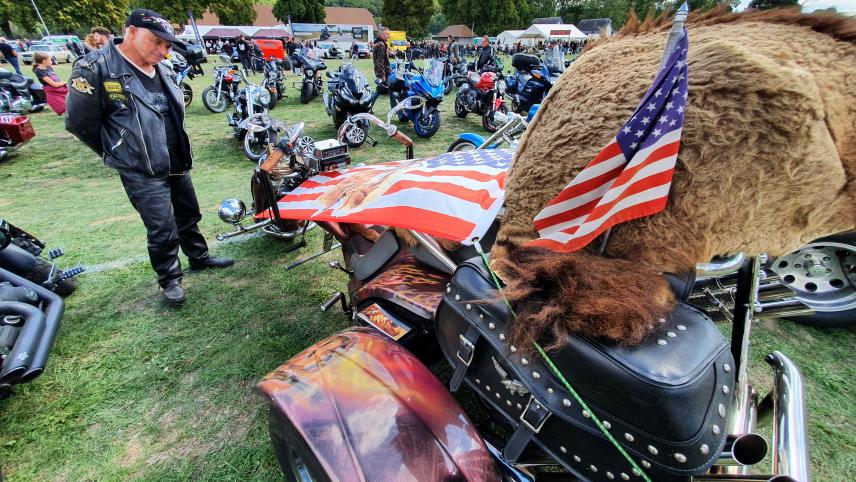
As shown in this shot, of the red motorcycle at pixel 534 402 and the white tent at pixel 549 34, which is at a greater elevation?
the red motorcycle at pixel 534 402

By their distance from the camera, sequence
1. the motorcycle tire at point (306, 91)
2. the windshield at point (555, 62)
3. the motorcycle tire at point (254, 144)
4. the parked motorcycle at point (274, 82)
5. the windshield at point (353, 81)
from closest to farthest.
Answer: the motorcycle tire at point (254, 144)
the windshield at point (353, 81)
the windshield at point (555, 62)
the parked motorcycle at point (274, 82)
the motorcycle tire at point (306, 91)

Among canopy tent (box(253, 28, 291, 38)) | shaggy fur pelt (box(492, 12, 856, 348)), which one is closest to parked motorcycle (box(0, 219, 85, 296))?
shaggy fur pelt (box(492, 12, 856, 348))

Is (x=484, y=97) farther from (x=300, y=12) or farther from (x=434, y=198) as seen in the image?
(x=300, y=12)

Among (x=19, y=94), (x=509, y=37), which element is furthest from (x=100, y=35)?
(x=509, y=37)

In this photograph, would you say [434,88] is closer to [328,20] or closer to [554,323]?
[554,323]

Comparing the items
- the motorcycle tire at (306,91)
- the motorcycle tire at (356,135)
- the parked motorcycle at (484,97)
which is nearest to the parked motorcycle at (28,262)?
the motorcycle tire at (356,135)

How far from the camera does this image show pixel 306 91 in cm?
1217

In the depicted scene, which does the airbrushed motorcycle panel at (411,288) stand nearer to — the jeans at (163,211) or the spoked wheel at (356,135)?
the jeans at (163,211)

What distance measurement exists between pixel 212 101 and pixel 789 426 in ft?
42.0

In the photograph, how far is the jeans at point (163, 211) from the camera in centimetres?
287

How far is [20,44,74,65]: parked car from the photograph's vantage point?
2522 cm

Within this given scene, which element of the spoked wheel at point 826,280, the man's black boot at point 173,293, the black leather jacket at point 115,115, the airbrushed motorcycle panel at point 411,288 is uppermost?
the black leather jacket at point 115,115

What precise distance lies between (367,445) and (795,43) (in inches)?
57.7

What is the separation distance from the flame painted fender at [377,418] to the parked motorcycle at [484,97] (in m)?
8.45
